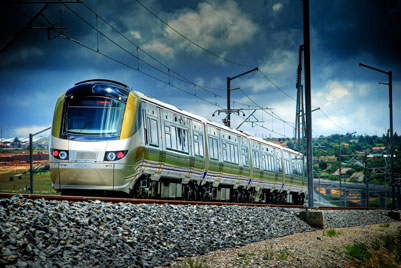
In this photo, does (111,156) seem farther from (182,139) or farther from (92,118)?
(182,139)

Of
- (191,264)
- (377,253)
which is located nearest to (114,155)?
(191,264)

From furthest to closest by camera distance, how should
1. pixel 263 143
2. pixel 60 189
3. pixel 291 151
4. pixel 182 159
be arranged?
pixel 291 151 < pixel 263 143 < pixel 182 159 < pixel 60 189

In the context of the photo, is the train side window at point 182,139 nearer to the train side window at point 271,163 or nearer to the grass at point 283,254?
the grass at point 283,254

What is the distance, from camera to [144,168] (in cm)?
1551

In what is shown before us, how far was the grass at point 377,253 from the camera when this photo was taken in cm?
1457

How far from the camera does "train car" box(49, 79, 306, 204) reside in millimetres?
13883

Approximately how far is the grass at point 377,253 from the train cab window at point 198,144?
22.3 ft

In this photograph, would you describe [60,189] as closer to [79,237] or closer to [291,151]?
[79,237]

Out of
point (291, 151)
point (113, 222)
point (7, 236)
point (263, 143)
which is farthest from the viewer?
point (291, 151)

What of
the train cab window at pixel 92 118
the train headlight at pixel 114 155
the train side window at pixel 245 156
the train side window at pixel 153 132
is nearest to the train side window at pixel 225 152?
the train side window at pixel 245 156

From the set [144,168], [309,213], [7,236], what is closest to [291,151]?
[309,213]

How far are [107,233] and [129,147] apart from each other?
5.29 meters

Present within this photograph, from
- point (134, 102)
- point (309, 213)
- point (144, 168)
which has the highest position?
point (134, 102)

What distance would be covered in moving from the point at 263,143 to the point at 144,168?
16.7 meters
